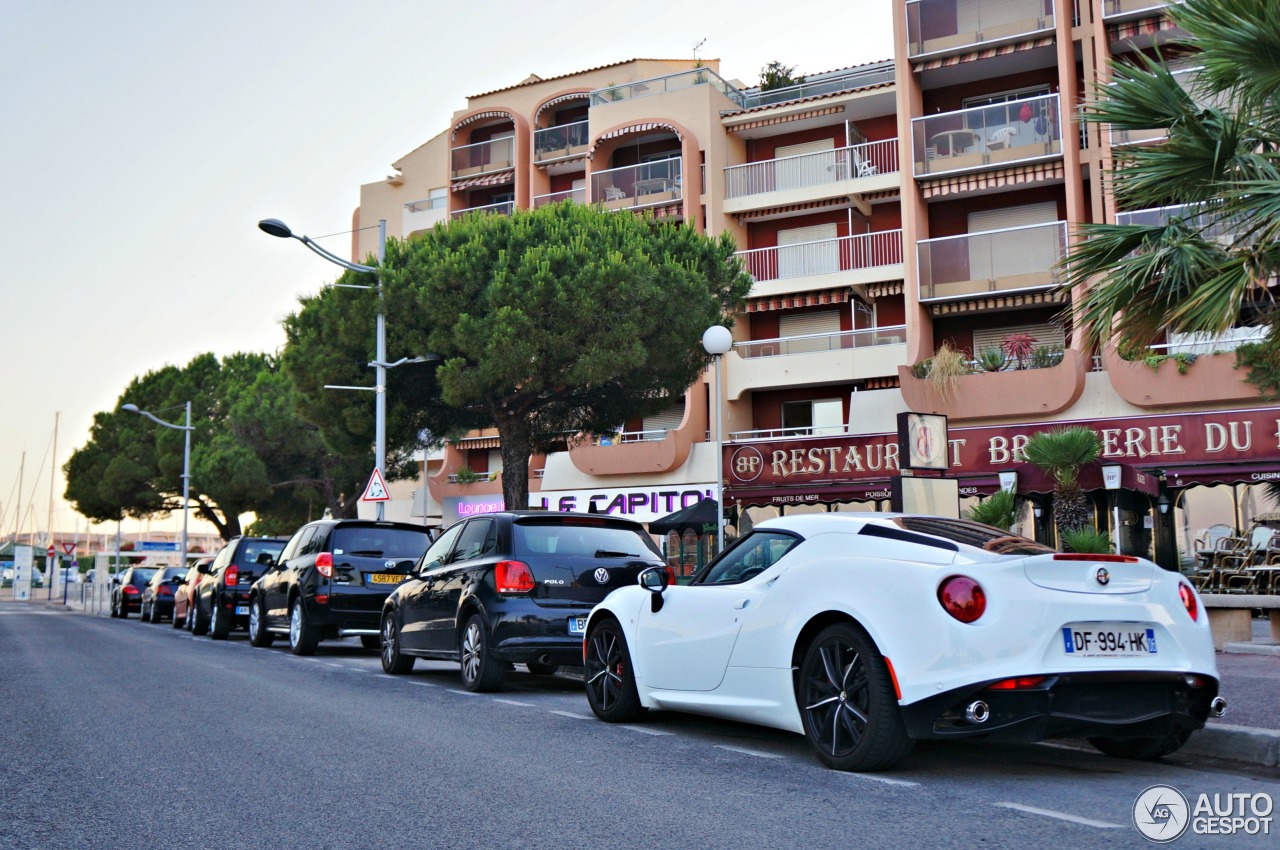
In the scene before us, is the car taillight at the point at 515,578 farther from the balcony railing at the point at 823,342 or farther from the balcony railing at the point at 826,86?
the balcony railing at the point at 826,86

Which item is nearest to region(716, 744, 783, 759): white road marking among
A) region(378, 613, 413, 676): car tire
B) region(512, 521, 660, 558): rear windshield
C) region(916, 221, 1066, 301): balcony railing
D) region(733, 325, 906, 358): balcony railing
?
region(512, 521, 660, 558): rear windshield

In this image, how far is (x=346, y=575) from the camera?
16516 mm

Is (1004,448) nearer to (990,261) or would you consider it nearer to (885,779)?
(990,261)

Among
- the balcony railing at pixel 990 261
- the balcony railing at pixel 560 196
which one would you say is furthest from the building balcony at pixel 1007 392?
the balcony railing at pixel 560 196

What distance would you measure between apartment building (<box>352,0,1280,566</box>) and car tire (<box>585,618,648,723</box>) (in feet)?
42.4

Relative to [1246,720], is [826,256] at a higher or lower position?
higher

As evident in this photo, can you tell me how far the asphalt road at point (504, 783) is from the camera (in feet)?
16.9

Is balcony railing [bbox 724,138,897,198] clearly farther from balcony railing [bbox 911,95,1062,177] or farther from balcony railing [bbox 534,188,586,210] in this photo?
balcony railing [bbox 534,188,586,210]

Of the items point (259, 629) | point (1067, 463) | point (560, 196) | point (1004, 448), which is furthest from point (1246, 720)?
point (560, 196)

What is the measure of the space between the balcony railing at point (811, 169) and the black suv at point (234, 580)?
19.9 meters

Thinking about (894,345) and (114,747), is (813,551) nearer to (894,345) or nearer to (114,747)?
(114,747)

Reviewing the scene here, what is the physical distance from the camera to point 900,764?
6754mm

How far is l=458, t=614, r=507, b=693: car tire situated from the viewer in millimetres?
11234

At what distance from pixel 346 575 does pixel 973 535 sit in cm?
1122
